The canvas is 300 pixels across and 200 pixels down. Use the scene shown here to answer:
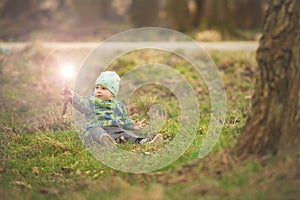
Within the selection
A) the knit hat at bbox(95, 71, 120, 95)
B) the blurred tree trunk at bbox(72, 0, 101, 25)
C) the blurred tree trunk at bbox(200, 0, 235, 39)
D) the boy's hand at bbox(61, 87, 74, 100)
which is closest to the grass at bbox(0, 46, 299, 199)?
the boy's hand at bbox(61, 87, 74, 100)

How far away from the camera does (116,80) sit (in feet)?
18.6

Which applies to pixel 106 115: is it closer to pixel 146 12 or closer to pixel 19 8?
pixel 146 12

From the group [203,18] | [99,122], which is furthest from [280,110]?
[203,18]

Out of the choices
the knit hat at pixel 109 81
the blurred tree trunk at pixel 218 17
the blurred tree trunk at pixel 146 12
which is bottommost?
the knit hat at pixel 109 81

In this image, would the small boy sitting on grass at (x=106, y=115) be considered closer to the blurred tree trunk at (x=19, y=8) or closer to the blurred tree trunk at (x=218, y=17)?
the blurred tree trunk at (x=218, y=17)

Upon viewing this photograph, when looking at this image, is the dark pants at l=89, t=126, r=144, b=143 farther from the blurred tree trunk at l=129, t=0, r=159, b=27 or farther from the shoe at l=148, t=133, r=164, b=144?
the blurred tree trunk at l=129, t=0, r=159, b=27

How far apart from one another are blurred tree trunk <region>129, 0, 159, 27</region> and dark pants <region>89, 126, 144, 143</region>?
1072 centimetres

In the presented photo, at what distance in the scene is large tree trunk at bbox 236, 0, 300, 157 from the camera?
3.83 meters

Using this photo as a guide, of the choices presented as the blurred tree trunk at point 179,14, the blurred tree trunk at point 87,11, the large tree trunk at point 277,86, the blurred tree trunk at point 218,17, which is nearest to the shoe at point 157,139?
the large tree trunk at point 277,86

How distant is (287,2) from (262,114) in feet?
2.72

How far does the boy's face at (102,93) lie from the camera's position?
18.3ft

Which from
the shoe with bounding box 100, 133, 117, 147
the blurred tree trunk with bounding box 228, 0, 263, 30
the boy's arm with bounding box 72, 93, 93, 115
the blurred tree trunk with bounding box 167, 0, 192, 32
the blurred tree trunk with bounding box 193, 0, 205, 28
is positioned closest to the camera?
the shoe with bounding box 100, 133, 117, 147

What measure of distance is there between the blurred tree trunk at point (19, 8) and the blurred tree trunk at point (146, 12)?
335cm

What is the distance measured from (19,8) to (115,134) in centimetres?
1269
